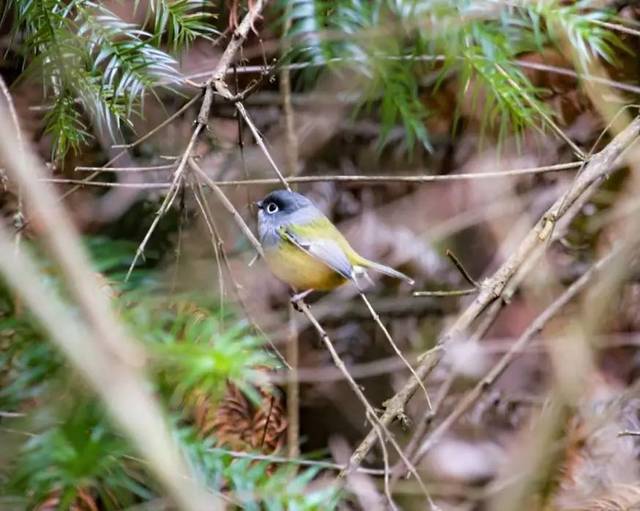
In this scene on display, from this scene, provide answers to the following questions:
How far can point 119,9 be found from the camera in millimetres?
1606

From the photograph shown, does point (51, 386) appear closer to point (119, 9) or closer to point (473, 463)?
point (119, 9)

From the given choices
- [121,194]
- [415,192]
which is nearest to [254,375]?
[121,194]

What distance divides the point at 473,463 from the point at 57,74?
A: 1572mm

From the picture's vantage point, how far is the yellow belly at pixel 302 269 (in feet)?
5.72

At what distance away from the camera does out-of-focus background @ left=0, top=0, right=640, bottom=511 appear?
70 centimetres

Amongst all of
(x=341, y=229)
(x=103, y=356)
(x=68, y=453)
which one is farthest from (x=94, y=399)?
(x=341, y=229)

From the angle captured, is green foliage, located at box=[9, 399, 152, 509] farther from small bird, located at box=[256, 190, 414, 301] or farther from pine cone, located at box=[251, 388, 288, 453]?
small bird, located at box=[256, 190, 414, 301]

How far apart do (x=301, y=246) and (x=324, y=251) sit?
64 mm

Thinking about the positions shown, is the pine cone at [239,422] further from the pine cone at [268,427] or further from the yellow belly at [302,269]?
the yellow belly at [302,269]

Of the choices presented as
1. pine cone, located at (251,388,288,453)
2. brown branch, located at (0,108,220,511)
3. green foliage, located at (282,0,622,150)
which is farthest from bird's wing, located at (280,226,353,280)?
brown branch, located at (0,108,220,511)

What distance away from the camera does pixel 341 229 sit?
2199mm

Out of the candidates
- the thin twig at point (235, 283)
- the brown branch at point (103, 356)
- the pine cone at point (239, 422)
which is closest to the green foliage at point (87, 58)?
the thin twig at point (235, 283)

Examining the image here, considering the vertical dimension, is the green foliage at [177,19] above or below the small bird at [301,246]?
above

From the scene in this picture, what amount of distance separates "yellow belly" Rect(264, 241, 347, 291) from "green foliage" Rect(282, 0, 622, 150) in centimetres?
28
